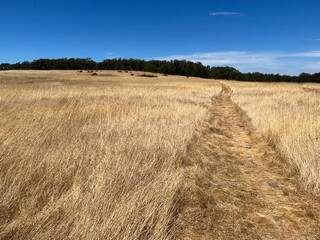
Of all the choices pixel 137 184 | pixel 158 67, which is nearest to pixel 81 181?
pixel 137 184

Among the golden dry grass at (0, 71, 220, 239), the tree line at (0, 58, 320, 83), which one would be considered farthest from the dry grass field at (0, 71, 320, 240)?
the tree line at (0, 58, 320, 83)

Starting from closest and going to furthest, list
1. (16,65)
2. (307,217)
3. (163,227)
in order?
(163,227)
(307,217)
(16,65)

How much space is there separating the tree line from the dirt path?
99675mm

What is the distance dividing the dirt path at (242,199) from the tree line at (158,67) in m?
99.7

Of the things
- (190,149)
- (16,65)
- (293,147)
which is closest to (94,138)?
(190,149)

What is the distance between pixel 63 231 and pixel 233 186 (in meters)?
3.26

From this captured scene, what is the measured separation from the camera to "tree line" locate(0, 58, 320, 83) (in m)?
101

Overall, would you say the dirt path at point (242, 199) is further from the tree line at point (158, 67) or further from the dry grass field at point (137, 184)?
the tree line at point (158, 67)

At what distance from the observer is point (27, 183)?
4.26m

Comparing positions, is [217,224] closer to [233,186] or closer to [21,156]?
[233,186]

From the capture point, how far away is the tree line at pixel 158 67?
10112 centimetres

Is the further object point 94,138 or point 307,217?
point 94,138

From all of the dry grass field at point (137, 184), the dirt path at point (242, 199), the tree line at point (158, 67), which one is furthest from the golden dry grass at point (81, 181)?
the tree line at point (158, 67)

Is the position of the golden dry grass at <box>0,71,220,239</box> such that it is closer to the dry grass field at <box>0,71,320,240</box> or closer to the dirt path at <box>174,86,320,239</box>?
the dry grass field at <box>0,71,320,240</box>
